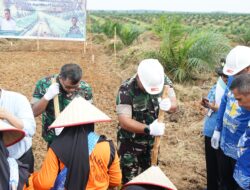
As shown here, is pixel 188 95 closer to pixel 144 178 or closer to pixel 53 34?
pixel 144 178

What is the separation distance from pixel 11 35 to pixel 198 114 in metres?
9.96

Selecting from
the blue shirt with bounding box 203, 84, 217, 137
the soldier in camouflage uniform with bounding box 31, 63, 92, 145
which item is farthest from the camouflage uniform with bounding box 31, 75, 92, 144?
the blue shirt with bounding box 203, 84, 217, 137

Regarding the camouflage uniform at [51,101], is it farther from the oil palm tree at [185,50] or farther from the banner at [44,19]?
the banner at [44,19]

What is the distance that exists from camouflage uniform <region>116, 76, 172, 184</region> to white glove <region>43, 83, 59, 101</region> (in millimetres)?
512

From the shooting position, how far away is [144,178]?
7.07 feet

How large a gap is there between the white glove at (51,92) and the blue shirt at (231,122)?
1394 mm

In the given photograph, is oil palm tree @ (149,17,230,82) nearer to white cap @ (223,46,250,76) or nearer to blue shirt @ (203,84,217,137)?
blue shirt @ (203,84,217,137)

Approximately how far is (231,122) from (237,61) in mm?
498

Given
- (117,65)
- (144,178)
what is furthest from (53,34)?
(144,178)

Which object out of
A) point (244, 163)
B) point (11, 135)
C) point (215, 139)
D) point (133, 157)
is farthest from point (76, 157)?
point (215, 139)

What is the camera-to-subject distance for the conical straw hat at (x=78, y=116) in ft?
7.51

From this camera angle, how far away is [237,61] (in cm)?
300

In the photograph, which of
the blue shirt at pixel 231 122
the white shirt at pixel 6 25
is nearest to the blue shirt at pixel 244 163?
the blue shirt at pixel 231 122

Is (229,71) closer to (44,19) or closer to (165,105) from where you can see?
(165,105)
